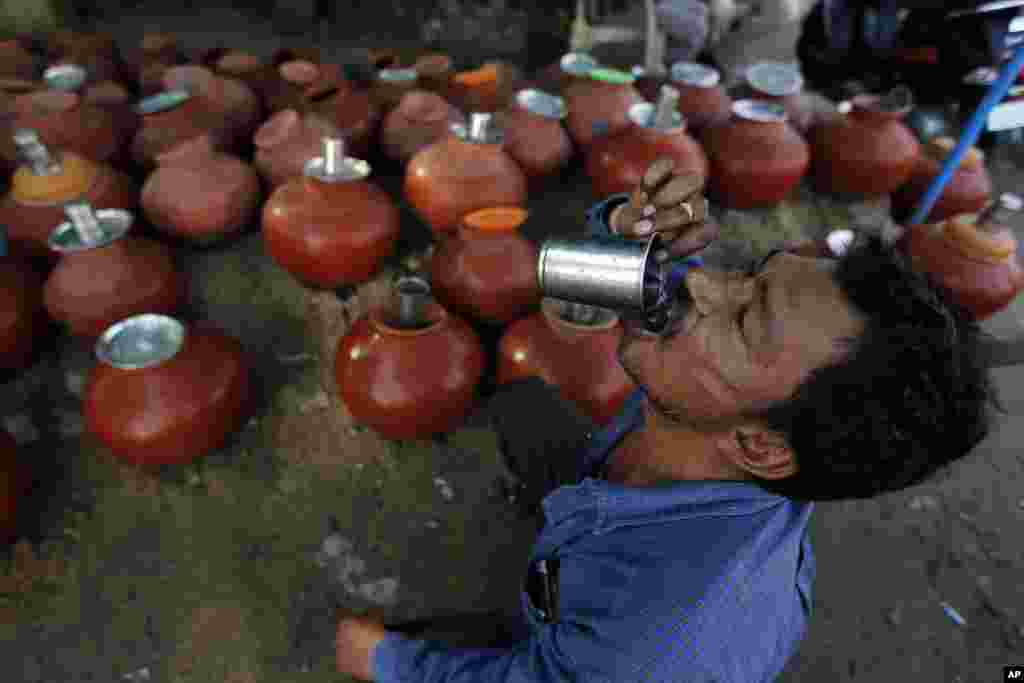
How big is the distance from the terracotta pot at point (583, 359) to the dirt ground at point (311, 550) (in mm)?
501

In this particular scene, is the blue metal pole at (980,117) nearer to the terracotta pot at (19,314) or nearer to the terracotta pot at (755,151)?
the terracotta pot at (755,151)

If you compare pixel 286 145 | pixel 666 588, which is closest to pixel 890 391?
pixel 666 588

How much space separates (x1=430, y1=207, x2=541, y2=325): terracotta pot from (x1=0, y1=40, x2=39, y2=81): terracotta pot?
2.92m

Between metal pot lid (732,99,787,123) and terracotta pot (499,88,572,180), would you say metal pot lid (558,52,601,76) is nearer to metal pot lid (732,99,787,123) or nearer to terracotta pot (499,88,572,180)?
terracotta pot (499,88,572,180)

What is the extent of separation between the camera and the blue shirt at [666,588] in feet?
3.15

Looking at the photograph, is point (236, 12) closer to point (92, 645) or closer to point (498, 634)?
point (92, 645)

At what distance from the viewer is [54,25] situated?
4918 millimetres

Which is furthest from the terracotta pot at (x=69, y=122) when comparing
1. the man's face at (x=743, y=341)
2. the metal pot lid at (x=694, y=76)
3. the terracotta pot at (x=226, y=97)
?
the man's face at (x=743, y=341)

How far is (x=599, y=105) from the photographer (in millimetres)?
3268

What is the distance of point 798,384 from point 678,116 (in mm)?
2209

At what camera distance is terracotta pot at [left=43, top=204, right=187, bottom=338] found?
7.27 feet

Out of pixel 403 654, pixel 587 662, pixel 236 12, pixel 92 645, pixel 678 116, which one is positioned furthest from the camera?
pixel 236 12

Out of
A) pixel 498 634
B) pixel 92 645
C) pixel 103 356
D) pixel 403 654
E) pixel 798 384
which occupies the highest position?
pixel 798 384

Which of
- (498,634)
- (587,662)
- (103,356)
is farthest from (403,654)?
(103,356)
